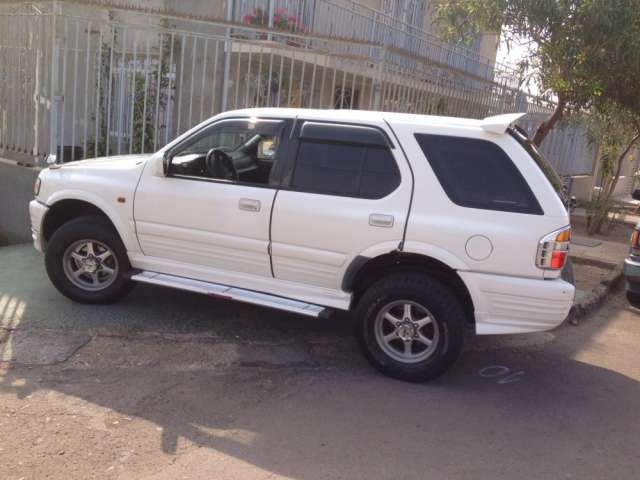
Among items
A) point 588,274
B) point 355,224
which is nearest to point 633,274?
point 588,274

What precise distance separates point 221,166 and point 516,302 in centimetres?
245

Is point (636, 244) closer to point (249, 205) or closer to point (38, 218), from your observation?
point (249, 205)

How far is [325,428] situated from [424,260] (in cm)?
141

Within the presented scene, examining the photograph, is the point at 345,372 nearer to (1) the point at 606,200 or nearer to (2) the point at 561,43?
(2) the point at 561,43

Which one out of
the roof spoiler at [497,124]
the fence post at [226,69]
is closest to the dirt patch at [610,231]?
the fence post at [226,69]

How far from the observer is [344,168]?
4.93 m

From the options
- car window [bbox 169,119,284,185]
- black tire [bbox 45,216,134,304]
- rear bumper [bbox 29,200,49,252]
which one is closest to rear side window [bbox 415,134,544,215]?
car window [bbox 169,119,284,185]

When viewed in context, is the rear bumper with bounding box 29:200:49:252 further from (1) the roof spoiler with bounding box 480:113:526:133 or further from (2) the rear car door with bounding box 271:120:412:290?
(1) the roof spoiler with bounding box 480:113:526:133

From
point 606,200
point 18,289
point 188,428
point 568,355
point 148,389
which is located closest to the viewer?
point 188,428

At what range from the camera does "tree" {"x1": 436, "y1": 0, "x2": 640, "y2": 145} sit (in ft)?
25.3

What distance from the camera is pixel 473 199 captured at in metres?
4.61

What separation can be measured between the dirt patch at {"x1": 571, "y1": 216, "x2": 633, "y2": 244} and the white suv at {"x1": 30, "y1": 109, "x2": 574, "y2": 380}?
26.6ft

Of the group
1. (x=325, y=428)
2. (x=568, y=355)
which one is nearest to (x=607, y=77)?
(x=568, y=355)

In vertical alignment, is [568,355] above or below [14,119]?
below
